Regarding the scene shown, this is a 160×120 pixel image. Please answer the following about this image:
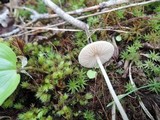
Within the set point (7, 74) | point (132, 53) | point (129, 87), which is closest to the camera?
point (7, 74)

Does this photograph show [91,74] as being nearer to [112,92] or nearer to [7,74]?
[112,92]

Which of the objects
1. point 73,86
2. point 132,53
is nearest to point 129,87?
point 132,53

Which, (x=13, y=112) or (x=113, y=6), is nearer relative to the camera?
(x=13, y=112)

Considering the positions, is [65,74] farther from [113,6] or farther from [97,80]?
[113,6]

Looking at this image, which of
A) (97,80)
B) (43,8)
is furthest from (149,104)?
(43,8)

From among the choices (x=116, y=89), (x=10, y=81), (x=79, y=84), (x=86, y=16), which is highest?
(x=86, y=16)

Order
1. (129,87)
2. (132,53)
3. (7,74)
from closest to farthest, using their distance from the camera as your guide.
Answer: (7,74)
(129,87)
(132,53)
